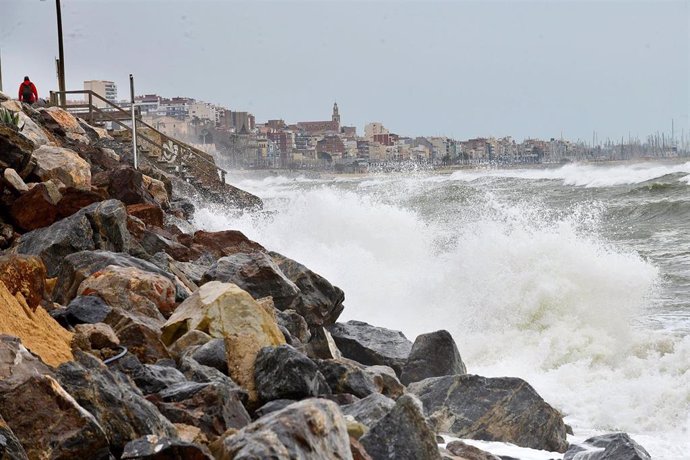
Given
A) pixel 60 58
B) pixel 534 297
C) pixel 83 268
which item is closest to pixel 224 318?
pixel 83 268

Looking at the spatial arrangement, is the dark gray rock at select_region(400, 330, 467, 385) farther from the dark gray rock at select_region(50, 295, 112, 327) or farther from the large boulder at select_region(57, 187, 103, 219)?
the large boulder at select_region(57, 187, 103, 219)

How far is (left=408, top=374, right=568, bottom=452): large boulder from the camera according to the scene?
6.32 meters

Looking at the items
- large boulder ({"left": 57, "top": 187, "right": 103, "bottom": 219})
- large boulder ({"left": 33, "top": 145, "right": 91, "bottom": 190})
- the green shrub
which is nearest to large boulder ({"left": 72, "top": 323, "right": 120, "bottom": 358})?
large boulder ({"left": 57, "top": 187, "right": 103, "bottom": 219})

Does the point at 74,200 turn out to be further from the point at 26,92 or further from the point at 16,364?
the point at 26,92

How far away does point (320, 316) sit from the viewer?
8539 mm

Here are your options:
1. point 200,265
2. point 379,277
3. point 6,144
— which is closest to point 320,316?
point 200,265

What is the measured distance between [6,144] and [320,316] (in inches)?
170

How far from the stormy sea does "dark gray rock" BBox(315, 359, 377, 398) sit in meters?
0.94

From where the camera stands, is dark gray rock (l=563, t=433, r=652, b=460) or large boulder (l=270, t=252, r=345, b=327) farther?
large boulder (l=270, t=252, r=345, b=327)

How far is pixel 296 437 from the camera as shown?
346cm

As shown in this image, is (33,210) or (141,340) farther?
(33,210)

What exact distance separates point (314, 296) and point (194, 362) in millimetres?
3391

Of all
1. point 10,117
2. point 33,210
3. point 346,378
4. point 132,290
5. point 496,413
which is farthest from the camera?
point 10,117

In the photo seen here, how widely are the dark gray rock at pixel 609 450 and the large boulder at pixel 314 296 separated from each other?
299 cm
